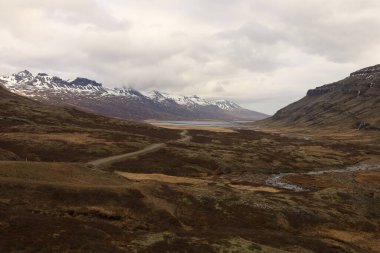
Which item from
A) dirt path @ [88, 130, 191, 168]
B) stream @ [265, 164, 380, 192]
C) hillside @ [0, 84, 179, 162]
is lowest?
stream @ [265, 164, 380, 192]

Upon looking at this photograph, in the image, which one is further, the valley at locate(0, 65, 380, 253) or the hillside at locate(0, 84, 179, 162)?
the hillside at locate(0, 84, 179, 162)

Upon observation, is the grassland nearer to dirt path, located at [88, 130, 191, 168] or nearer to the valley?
the valley

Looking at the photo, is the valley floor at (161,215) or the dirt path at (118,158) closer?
the valley floor at (161,215)

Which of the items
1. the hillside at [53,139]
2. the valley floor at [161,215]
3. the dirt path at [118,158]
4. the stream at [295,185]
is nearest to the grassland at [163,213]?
the valley floor at [161,215]

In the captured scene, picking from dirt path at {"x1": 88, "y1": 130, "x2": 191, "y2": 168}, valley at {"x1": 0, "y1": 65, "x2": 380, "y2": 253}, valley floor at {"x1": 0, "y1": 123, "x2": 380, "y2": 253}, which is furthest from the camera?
dirt path at {"x1": 88, "y1": 130, "x2": 191, "y2": 168}

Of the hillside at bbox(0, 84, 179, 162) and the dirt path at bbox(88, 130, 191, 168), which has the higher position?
the hillside at bbox(0, 84, 179, 162)

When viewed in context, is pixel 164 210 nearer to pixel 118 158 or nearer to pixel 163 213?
pixel 163 213

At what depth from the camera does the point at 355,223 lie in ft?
207

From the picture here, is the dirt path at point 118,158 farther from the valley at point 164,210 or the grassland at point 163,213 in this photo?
the grassland at point 163,213

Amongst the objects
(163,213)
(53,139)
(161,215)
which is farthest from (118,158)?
(161,215)

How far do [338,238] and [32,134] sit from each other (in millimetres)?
109500

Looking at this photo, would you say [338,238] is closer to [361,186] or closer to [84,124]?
[361,186]

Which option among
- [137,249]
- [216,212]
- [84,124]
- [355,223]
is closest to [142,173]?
[216,212]

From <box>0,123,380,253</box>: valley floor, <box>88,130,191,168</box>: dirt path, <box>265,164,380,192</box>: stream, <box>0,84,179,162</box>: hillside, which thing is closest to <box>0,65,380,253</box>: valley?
<box>0,123,380,253</box>: valley floor
